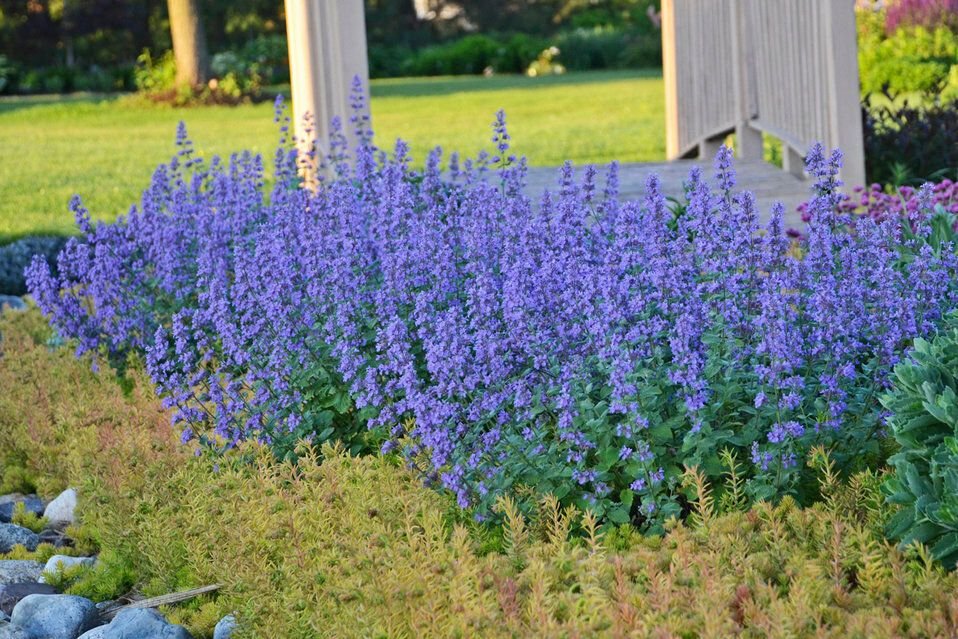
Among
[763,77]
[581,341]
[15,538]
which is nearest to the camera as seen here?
[581,341]

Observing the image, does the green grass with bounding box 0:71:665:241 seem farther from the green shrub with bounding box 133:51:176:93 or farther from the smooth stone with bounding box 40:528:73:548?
the smooth stone with bounding box 40:528:73:548

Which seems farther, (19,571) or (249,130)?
(249,130)

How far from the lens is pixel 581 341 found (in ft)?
11.3

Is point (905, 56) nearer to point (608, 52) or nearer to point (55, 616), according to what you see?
point (608, 52)

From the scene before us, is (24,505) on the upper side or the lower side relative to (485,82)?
lower

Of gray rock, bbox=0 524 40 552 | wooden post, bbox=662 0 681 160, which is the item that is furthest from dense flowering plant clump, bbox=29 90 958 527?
wooden post, bbox=662 0 681 160

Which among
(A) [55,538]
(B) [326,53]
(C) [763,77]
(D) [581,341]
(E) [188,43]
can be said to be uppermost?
(E) [188,43]

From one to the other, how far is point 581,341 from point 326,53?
3790mm

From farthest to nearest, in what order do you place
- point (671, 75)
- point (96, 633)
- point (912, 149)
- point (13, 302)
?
point (671, 75)
point (912, 149)
point (13, 302)
point (96, 633)

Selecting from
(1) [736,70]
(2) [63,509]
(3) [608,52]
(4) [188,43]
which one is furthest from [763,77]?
(3) [608,52]

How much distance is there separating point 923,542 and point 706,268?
3.47 feet

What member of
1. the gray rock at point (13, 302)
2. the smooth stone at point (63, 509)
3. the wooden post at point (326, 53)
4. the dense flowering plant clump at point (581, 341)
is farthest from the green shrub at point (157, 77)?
the dense flowering plant clump at point (581, 341)

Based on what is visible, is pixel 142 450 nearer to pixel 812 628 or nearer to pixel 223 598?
pixel 223 598

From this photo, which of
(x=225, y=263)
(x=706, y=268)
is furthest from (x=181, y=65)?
(x=706, y=268)
